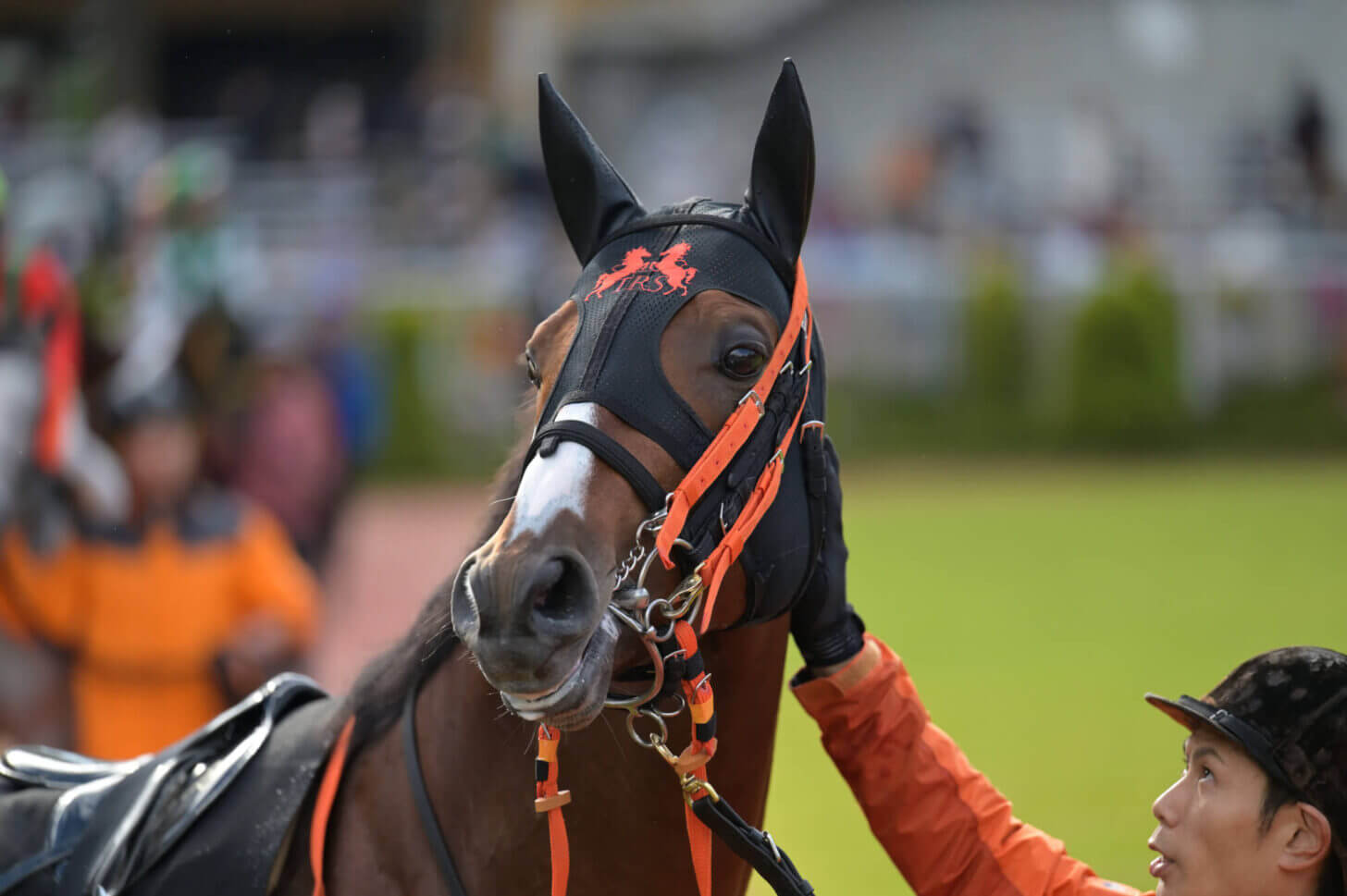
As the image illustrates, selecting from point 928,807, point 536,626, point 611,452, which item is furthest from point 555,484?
point 928,807

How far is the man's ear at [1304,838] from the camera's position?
1962mm

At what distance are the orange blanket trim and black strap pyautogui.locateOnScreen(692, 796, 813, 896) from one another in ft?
1.76

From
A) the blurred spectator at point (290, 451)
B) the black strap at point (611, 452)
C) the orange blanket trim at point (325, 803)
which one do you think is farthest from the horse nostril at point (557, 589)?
the blurred spectator at point (290, 451)

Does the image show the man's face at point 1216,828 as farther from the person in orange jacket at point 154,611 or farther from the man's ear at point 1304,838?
the person in orange jacket at point 154,611

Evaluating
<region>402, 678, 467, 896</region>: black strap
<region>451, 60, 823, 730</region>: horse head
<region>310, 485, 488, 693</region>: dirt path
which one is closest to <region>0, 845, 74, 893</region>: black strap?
<region>402, 678, 467, 896</region>: black strap

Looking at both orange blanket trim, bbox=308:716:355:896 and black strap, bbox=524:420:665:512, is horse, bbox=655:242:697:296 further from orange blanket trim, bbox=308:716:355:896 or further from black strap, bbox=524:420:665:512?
orange blanket trim, bbox=308:716:355:896

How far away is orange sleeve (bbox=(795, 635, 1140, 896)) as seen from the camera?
2303 mm

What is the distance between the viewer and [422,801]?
7.06 feet

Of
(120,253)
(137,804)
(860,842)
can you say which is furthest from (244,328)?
(137,804)

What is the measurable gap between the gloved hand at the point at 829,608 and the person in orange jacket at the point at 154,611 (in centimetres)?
251

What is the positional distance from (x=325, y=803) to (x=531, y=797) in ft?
1.02

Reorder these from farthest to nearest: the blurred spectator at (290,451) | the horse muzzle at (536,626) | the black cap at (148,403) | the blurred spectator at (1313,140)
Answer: the blurred spectator at (1313,140), the blurred spectator at (290,451), the black cap at (148,403), the horse muzzle at (536,626)

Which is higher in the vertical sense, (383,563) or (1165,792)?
(1165,792)

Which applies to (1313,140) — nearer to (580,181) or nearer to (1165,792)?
(1165,792)
